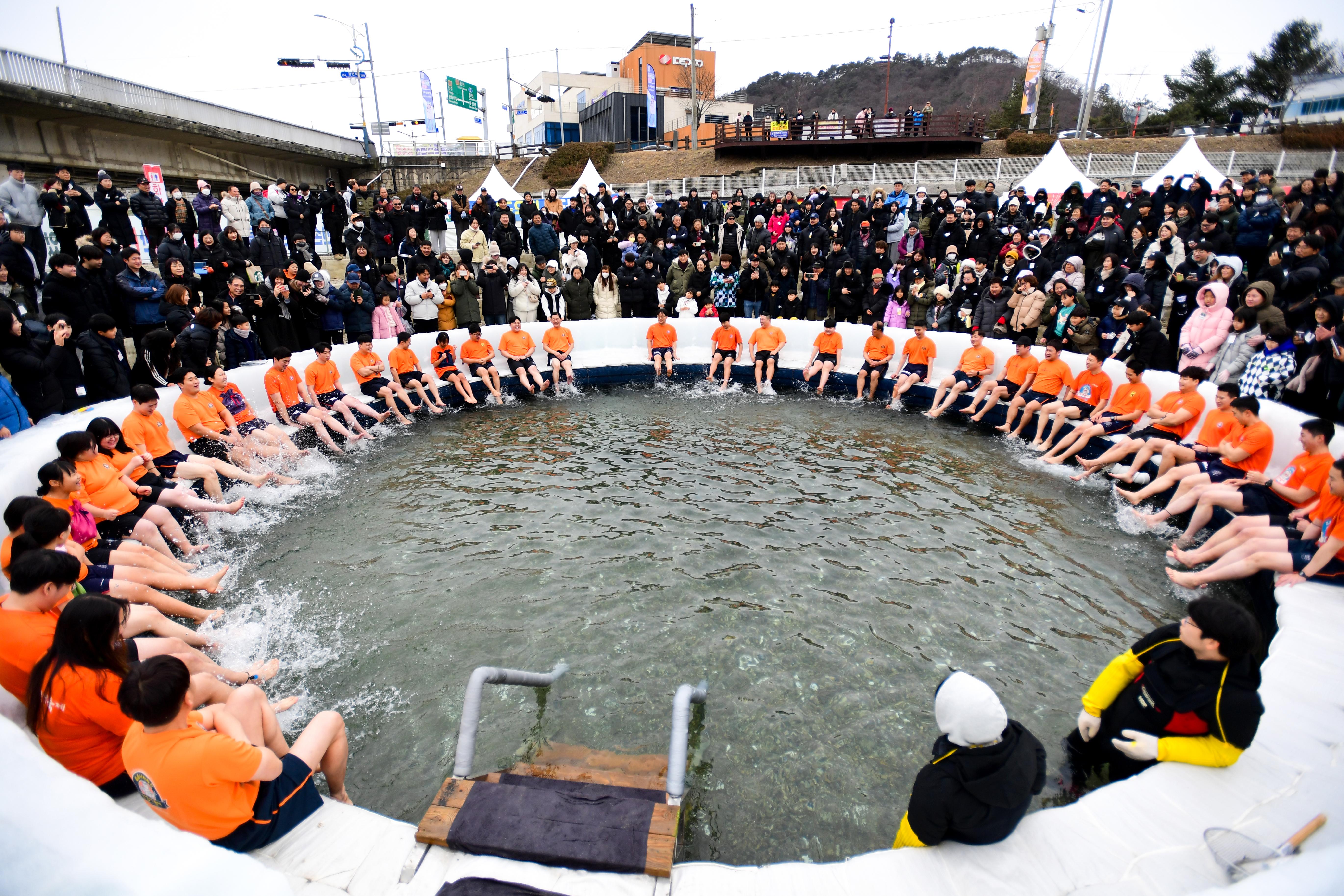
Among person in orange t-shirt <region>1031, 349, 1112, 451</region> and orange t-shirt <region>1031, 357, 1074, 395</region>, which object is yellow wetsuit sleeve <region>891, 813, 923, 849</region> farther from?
orange t-shirt <region>1031, 357, 1074, 395</region>

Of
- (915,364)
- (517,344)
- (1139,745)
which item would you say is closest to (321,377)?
(517,344)

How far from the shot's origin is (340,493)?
644 centimetres

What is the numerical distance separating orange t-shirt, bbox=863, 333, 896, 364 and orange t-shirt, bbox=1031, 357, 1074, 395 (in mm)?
2067

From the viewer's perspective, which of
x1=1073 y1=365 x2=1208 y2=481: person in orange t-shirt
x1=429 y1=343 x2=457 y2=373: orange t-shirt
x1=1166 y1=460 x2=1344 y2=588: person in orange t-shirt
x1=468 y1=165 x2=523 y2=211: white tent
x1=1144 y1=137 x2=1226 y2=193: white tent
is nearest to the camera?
x1=1166 y1=460 x2=1344 y2=588: person in orange t-shirt

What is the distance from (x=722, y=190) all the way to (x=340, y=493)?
19.1m

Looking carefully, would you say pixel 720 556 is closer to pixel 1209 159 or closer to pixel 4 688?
pixel 4 688

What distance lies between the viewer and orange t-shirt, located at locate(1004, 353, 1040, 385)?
26.0 ft

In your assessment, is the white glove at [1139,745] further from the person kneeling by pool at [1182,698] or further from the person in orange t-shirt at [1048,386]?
the person in orange t-shirt at [1048,386]

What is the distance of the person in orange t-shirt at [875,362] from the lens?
9148 millimetres

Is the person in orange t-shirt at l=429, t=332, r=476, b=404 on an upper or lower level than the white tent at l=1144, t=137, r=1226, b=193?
lower

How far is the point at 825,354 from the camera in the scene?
9672 mm

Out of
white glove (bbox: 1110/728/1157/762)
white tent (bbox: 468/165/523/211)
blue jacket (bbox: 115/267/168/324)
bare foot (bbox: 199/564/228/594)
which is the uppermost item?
white tent (bbox: 468/165/523/211)

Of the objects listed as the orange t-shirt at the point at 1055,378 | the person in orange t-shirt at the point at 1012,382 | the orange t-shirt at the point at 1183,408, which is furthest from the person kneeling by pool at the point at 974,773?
the person in orange t-shirt at the point at 1012,382

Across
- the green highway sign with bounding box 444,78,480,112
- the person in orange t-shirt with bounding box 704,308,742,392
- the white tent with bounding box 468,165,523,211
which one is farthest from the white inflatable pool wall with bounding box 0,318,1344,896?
the green highway sign with bounding box 444,78,480,112
